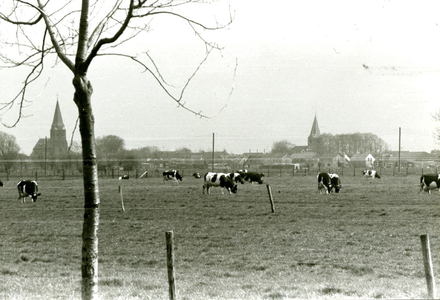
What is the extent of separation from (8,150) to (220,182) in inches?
938

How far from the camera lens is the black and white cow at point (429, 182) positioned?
93.3ft

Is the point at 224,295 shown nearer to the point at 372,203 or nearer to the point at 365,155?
the point at 372,203

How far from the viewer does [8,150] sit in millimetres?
45281

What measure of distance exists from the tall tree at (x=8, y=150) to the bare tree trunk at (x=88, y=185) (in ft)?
139

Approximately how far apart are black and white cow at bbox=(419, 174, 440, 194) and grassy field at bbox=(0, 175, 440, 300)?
8.55 metres

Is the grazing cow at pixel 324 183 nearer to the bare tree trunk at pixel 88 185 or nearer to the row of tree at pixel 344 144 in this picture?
the bare tree trunk at pixel 88 185

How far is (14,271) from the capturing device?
31.1ft

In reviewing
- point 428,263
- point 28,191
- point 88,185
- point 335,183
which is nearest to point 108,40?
point 88,185

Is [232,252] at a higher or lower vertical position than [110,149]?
lower

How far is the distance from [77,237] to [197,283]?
6.38m

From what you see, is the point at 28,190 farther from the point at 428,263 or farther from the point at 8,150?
the point at 428,263

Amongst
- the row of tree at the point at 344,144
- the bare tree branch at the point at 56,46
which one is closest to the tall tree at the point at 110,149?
the row of tree at the point at 344,144

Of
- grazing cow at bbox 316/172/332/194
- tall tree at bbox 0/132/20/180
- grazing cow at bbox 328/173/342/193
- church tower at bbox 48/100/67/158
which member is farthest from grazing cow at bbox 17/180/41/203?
tall tree at bbox 0/132/20/180

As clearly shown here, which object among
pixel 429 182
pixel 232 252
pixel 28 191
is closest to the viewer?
pixel 232 252
